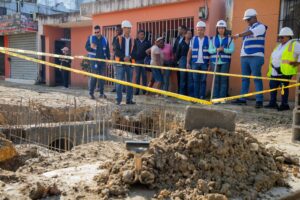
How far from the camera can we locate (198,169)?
112 inches

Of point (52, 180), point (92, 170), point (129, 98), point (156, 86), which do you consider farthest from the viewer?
point (156, 86)

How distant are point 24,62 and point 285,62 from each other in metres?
14.6

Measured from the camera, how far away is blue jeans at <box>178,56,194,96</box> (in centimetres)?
830

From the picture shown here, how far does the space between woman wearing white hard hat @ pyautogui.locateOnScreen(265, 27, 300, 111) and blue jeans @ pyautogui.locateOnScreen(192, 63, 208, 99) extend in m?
1.60

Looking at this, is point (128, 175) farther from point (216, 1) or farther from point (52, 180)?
point (216, 1)

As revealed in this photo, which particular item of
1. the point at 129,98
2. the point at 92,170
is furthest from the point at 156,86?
the point at 92,170

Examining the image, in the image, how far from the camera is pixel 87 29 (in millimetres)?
14805

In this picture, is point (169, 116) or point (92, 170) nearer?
point (92, 170)

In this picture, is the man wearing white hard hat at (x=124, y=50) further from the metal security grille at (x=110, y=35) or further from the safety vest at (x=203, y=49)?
the metal security grille at (x=110, y=35)

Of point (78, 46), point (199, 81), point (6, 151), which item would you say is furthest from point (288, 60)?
point (78, 46)

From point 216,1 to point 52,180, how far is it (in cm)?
743

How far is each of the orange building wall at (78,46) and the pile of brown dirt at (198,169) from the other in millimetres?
11847

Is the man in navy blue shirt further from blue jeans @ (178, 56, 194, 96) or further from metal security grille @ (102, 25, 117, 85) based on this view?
metal security grille @ (102, 25, 117, 85)


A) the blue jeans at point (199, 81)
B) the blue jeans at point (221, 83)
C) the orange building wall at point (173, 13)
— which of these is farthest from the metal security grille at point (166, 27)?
the blue jeans at point (221, 83)
